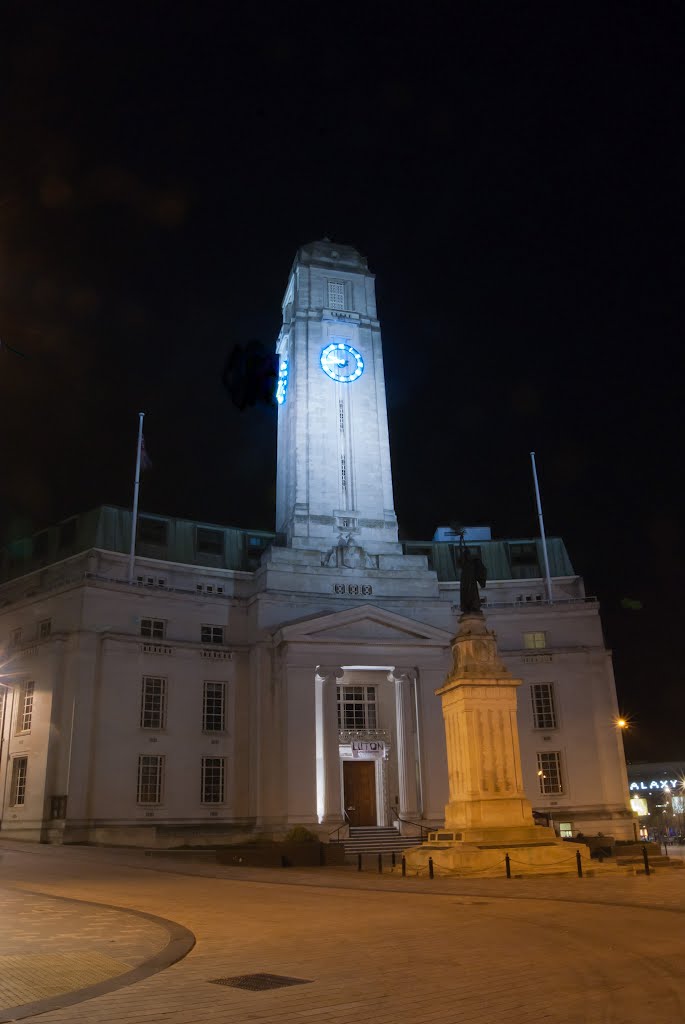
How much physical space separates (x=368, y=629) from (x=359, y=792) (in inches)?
345

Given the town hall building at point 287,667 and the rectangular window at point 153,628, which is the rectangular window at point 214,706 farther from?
the rectangular window at point 153,628

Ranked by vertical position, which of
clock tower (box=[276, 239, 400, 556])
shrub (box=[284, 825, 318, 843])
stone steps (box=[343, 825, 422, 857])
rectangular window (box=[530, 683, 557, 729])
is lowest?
stone steps (box=[343, 825, 422, 857])

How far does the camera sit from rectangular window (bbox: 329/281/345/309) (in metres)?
56.7

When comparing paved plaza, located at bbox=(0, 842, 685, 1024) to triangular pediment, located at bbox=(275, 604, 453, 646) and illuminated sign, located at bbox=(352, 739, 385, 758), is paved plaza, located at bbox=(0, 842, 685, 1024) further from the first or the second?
illuminated sign, located at bbox=(352, 739, 385, 758)

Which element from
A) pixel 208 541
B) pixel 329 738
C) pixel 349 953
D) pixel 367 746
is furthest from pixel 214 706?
pixel 349 953

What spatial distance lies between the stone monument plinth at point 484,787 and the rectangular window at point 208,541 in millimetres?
27674

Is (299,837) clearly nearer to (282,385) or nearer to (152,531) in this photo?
(152,531)

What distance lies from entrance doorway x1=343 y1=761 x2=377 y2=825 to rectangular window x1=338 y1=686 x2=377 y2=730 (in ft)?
7.27

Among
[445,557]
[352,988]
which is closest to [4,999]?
[352,988]

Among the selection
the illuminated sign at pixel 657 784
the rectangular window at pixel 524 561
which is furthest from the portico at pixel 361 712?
the illuminated sign at pixel 657 784

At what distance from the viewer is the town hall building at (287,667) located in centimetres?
4134

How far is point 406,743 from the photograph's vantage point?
43.8 m

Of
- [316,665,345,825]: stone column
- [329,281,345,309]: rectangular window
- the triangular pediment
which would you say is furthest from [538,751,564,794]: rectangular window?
[329,281,345,309]: rectangular window

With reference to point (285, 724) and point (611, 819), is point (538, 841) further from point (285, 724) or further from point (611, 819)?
point (611, 819)
